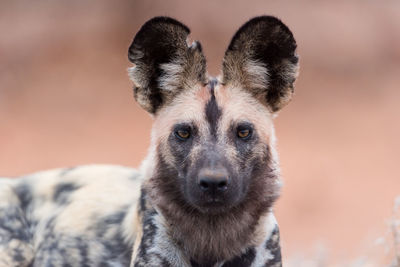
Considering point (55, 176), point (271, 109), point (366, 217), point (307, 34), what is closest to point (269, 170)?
point (271, 109)

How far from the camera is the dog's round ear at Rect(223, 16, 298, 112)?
2584 mm

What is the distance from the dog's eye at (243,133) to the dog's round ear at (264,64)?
208 mm

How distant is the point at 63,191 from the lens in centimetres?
335

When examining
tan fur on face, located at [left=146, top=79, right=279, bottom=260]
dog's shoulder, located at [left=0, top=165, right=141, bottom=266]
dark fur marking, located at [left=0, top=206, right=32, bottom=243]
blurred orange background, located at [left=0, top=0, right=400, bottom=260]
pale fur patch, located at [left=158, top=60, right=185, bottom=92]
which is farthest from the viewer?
blurred orange background, located at [left=0, top=0, right=400, bottom=260]

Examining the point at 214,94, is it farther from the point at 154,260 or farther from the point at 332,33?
the point at 332,33

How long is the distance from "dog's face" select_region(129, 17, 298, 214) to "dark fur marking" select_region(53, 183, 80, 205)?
844 millimetres

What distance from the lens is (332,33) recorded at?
9695 millimetres

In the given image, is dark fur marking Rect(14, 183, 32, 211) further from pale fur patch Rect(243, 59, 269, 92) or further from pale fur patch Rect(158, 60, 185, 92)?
pale fur patch Rect(243, 59, 269, 92)

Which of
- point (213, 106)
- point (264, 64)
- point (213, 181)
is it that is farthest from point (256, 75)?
point (213, 181)

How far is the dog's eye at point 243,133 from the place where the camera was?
2.51m

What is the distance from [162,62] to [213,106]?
0.96ft

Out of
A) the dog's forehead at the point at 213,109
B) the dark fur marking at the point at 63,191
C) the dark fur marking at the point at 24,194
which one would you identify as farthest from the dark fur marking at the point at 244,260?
the dark fur marking at the point at 24,194

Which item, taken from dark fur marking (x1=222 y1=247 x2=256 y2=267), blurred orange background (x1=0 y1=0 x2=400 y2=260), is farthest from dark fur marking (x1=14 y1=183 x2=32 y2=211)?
blurred orange background (x1=0 y1=0 x2=400 y2=260)

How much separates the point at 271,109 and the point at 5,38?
766 centimetres
